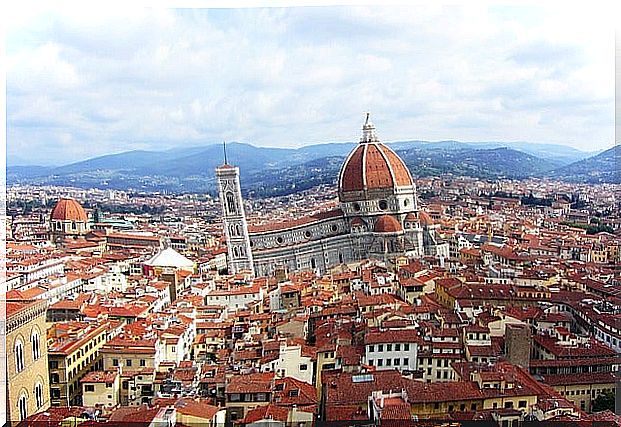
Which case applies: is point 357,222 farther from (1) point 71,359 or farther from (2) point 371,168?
(1) point 71,359

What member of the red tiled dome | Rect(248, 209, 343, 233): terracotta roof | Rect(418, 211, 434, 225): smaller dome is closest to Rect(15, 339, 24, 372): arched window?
the red tiled dome

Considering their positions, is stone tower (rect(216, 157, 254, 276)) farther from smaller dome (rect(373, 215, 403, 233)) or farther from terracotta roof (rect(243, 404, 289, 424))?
terracotta roof (rect(243, 404, 289, 424))

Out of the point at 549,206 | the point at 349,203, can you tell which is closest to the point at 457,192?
A: the point at 549,206

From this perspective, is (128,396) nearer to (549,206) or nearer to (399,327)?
(399,327)

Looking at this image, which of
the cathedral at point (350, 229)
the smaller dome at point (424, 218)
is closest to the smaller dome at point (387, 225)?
the cathedral at point (350, 229)

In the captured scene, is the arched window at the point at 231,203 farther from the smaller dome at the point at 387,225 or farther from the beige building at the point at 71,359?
the beige building at the point at 71,359

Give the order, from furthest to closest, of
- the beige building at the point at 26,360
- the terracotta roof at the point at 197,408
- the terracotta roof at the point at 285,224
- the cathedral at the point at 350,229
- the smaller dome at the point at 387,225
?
the smaller dome at the point at 387,225 → the terracotta roof at the point at 285,224 → the cathedral at the point at 350,229 → the beige building at the point at 26,360 → the terracotta roof at the point at 197,408
